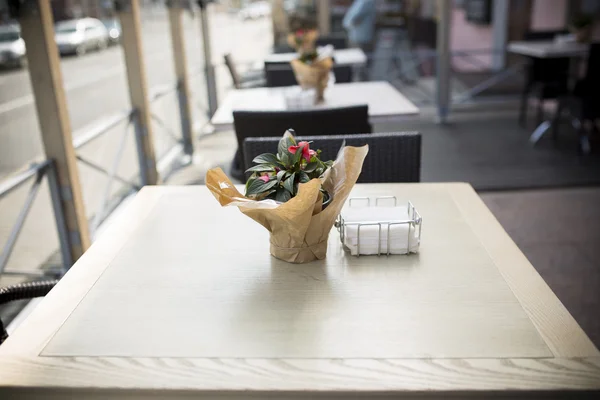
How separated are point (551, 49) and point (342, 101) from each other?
277cm

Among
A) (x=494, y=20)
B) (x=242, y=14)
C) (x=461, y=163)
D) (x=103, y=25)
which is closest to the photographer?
(x=461, y=163)

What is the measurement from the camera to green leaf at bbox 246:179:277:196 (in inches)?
47.7

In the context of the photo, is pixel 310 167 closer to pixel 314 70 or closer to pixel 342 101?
pixel 314 70

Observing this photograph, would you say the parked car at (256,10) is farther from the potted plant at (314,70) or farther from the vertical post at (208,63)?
the potted plant at (314,70)

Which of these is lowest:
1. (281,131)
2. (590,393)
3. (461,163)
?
(461,163)

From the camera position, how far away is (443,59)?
18.9 ft

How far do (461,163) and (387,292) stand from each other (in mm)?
3526

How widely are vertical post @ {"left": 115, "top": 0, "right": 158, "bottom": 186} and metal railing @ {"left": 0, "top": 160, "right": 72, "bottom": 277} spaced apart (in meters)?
1.35

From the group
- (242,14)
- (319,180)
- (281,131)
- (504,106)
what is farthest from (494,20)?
(319,180)

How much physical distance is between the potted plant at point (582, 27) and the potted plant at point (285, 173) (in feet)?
15.8

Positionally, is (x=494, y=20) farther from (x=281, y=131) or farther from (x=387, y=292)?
(x=387, y=292)

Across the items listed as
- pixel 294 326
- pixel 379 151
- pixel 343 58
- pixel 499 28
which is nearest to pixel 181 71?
pixel 343 58

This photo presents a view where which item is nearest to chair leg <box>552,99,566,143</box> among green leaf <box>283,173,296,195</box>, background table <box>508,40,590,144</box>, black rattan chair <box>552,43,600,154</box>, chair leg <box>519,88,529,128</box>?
black rattan chair <box>552,43,600,154</box>

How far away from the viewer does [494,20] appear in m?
8.05
